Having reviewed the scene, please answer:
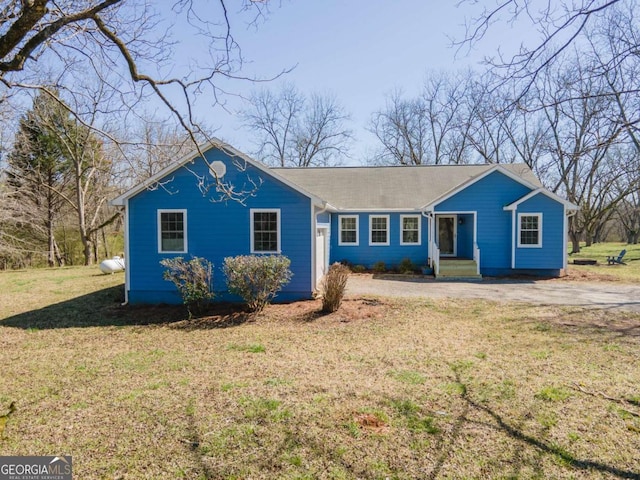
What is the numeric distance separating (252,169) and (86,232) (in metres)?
19.5

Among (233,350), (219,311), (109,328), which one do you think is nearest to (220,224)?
(219,311)

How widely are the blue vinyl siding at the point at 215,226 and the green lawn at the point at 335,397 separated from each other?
7.21 feet

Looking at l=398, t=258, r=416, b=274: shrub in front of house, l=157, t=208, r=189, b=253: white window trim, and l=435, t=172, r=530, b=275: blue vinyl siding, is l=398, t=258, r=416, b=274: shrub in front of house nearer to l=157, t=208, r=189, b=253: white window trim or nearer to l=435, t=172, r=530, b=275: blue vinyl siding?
l=435, t=172, r=530, b=275: blue vinyl siding

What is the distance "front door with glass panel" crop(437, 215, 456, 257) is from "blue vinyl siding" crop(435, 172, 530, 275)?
2025 mm

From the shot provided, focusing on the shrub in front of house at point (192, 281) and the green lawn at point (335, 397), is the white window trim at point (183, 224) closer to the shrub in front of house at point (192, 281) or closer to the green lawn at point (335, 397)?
the shrub in front of house at point (192, 281)

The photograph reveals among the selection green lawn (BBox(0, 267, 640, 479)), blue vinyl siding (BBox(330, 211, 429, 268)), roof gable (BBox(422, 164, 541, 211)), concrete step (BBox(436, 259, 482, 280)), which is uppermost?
roof gable (BBox(422, 164, 541, 211))

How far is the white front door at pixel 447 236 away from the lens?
17.4 metres

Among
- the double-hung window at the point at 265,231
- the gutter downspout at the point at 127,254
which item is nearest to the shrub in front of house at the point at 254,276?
the double-hung window at the point at 265,231

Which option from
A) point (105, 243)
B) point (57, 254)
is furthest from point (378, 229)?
point (105, 243)

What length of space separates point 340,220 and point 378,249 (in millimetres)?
2223

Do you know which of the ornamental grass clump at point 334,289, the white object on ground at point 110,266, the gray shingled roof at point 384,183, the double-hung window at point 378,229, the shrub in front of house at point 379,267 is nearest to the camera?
the ornamental grass clump at point 334,289

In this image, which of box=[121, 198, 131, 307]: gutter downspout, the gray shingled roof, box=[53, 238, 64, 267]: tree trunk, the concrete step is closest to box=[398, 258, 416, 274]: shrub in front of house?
the concrete step

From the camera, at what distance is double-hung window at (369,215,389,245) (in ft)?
56.0

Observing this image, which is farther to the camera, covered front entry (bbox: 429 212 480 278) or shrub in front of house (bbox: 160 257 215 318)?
covered front entry (bbox: 429 212 480 278)
